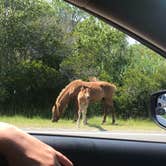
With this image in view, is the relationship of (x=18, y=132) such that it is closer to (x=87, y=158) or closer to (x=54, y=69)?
(x=87, y=158)

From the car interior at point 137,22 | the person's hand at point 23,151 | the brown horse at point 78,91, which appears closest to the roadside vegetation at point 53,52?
the brown horse at point 78,91

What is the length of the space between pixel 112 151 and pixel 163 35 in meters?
0.83

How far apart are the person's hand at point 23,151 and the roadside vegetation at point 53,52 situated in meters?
6.51

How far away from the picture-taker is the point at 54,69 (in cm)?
953

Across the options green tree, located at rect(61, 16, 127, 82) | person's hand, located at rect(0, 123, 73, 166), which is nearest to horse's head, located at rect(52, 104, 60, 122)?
green tree, located at rect(61, 16, 127, 82)

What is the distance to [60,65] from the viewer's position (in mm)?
9867

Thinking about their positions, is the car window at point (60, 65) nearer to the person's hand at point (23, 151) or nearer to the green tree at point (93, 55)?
the green tree at point (93, 55)

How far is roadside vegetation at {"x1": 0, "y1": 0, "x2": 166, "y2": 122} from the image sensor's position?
880 cm

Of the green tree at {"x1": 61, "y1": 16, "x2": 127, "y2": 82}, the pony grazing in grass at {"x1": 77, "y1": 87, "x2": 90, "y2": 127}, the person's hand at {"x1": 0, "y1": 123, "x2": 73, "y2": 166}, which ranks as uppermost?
the green tree at {"x1": 61, "y1": 16, "x2": 127, "y2": 82}

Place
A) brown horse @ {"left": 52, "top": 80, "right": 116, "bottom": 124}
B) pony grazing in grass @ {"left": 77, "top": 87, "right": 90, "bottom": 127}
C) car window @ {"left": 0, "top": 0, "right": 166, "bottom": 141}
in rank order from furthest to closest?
brown horse @ {"left": 52, "top": 80, "right": 116, "bottom": 124}
pony grazing in grass @ {"left": 77, "top": 87, "right": 90, "bottom": 127}
car window @ {"left": 0, "top": 0, "right": 166, "bottom": 141}

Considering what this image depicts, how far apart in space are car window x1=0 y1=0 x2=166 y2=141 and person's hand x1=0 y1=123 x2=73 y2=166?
5261mm

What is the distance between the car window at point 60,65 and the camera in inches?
303

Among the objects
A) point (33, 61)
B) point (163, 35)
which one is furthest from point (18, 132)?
A: point (33, 61)

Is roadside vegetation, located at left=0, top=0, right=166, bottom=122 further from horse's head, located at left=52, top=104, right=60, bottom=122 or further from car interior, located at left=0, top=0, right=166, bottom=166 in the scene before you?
car interior, located at left=0, top=0, right=166, bottom=166
